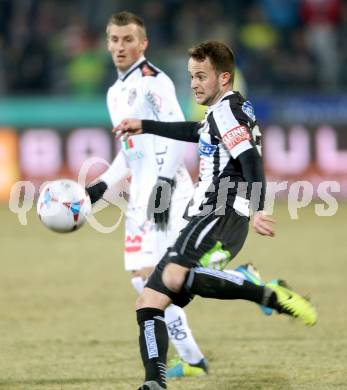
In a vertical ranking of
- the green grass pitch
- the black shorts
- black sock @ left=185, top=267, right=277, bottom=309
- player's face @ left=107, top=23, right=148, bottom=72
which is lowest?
the green grass pitch

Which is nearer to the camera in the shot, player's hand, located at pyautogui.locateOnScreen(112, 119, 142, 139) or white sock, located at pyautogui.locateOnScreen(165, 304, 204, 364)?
player's hand, located at pyautogui.locateOnScreen(112, 119, 142, 139)

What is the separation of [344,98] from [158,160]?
32.5 feet

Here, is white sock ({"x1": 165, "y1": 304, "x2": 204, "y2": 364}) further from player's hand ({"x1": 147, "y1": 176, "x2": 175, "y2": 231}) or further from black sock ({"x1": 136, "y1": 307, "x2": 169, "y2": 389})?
black sock ({"x1": 136, "y1": 307, "x2": 169, "y2": 389})

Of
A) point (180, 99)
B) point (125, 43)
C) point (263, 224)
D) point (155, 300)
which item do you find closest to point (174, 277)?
point (155, 300)

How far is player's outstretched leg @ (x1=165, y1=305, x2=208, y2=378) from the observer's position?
20.9 ft

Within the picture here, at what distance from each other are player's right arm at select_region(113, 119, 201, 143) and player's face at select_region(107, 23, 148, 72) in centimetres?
107

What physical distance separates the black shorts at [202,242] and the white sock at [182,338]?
0.89 metres

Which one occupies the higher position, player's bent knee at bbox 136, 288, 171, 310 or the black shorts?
the black shorts

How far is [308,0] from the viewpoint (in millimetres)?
17656

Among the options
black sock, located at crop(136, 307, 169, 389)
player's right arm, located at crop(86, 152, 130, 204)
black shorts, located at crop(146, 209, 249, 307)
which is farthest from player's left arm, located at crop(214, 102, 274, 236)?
player's right arm, located at crop(86, 152, 130, 204)

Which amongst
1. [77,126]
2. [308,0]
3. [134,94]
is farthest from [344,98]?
[134,94]

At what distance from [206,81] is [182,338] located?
1.73m

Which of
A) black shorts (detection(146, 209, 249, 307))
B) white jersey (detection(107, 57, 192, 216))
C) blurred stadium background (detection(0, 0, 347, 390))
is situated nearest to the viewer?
black shorts (detection(146, 209, 249, 307))

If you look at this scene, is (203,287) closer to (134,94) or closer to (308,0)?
(134,94)
